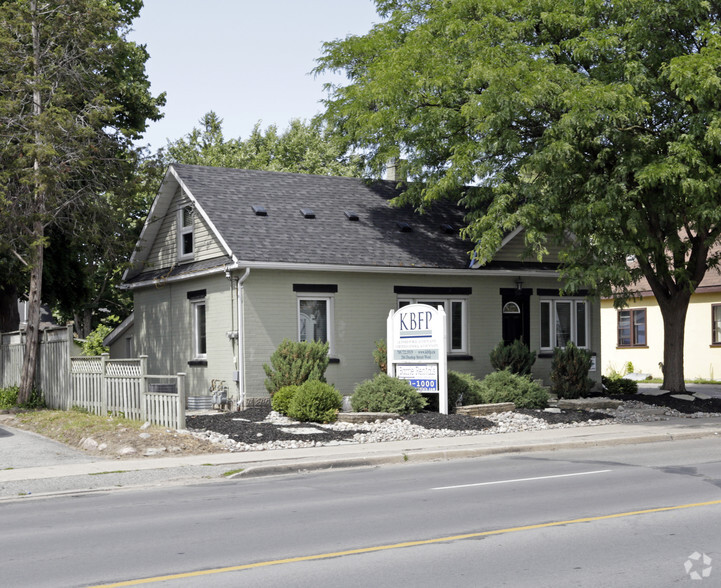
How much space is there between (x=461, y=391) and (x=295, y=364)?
3.99 meters

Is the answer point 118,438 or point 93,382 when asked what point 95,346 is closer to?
point 93,382

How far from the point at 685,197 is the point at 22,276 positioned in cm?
1974

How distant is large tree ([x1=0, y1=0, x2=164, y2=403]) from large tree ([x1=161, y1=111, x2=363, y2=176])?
2730 centimetres

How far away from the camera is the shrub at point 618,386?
95.5ft

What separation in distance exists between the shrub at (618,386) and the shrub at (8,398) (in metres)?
17.5

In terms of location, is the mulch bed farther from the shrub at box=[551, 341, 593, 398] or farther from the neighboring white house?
the neighboring white house

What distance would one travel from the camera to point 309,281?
24.2m

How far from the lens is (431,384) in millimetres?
20969

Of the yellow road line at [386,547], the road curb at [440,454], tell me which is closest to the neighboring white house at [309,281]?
the road curb at [440,454]

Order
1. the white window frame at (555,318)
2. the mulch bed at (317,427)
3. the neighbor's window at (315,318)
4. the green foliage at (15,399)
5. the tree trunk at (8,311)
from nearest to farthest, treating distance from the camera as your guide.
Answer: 1. the mulch bed at (317,427)
2. the green foliage at (15,399)
3. the neighbor's window at (315,318)
4. the white window frame at (555,318)
5. the tree trunk at (8,311)

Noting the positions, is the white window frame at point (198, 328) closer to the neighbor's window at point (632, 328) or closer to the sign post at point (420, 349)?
the sign post at point (420, 349)

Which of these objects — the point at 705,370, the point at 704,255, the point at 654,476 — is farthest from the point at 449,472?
the point at 705,370

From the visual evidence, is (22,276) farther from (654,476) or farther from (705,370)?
(705,370)

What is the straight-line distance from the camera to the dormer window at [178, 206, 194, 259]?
26594mm
